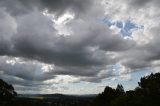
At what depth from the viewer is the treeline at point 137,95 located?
3794 inches

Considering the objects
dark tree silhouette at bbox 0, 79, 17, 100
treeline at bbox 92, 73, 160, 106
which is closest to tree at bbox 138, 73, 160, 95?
treeline at bbox 92, 73, 160, 106

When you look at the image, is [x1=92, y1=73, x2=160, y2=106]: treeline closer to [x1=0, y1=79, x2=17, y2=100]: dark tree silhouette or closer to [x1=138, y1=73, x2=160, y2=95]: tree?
[x1=138, y1=73, x2=160, y2=95]: tree

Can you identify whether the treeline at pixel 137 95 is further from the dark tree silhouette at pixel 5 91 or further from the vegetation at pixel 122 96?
the dark tree silhouette at pixel 5 91

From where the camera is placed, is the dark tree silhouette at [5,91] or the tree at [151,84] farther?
the tree at [151,84]

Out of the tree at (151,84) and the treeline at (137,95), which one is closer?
the treeline at (137,95)

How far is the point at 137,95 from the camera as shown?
106 m

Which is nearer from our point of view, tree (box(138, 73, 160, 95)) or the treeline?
the treeline

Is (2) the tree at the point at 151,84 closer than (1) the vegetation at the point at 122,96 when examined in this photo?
No

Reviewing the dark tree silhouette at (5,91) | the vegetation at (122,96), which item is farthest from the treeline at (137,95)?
the dark tree silhouette at (5,91)

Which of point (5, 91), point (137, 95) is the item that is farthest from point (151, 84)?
point (5, 91)

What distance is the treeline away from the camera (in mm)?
96375

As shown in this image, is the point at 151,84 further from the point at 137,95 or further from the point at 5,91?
the point at 5,91

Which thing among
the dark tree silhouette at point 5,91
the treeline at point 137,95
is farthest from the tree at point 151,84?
the dark tree silhouette at point 5,91

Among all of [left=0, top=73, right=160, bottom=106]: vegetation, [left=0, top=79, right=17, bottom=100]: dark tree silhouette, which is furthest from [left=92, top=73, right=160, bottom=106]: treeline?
[left=0, top=79, right=17, bottom=100]: dark tree silhouette
